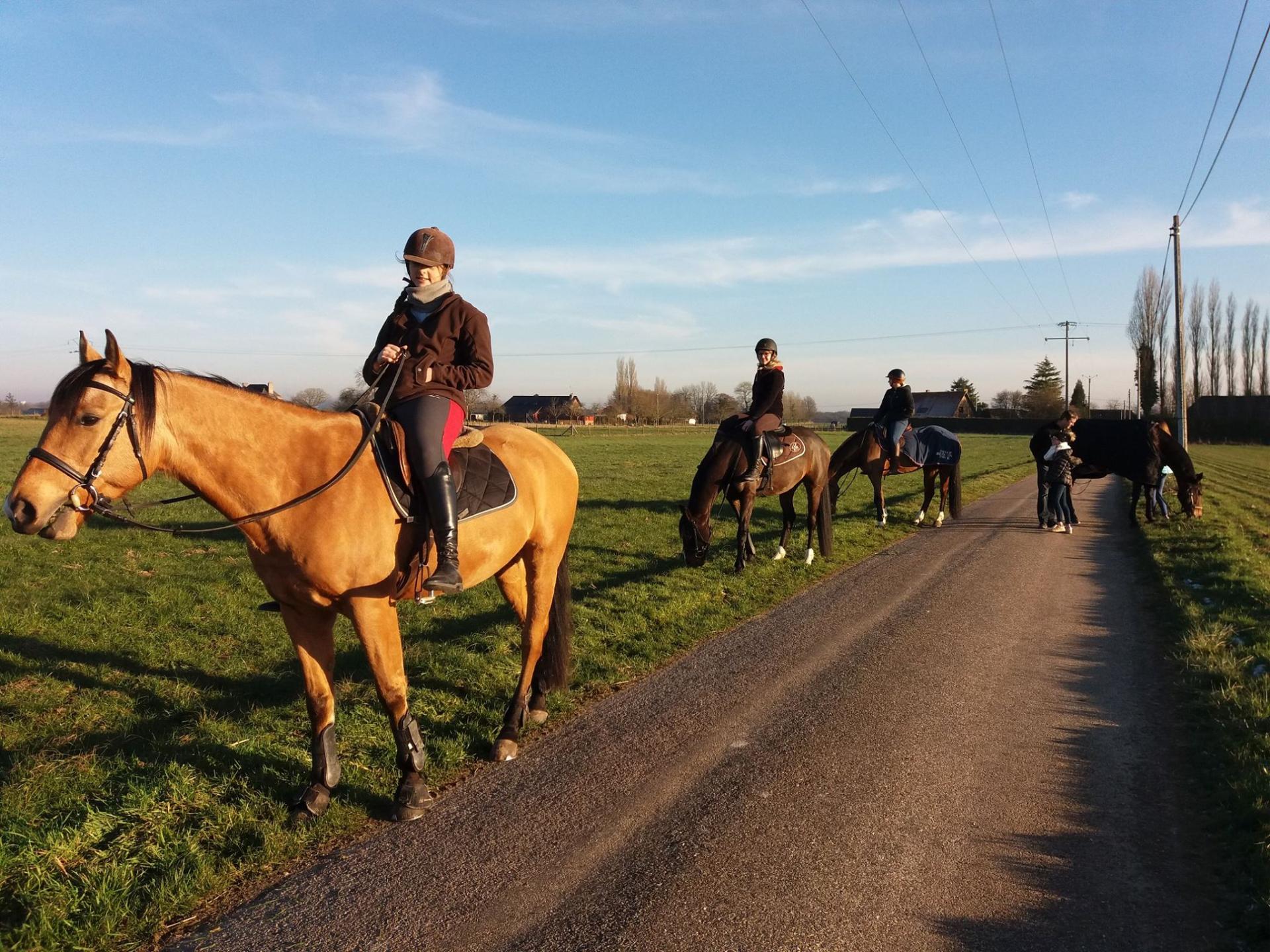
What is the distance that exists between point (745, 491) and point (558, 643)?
5.46 metres

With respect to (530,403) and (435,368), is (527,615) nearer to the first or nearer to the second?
(435,368)

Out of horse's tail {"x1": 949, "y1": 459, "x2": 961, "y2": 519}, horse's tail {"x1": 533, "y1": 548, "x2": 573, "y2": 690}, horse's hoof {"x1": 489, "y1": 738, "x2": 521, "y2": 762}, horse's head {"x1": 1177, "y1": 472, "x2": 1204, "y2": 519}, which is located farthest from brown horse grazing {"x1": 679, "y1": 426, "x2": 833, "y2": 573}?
horse's head {"x1": 1177, "y1": 472, "x2": 1204, "y2": 519}

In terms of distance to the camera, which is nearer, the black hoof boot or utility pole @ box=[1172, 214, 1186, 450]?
the black hoof boot

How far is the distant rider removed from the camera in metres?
10.6

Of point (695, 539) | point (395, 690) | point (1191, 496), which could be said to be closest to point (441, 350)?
point (395, 690)

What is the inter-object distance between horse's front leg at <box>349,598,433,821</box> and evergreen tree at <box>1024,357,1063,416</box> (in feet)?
268

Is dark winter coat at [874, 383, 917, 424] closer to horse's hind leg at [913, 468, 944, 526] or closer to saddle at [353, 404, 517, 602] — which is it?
horse's hind leg at [913, 468, 944, 526]

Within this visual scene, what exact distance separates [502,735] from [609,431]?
68600mm

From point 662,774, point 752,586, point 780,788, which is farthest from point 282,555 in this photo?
point 752,586

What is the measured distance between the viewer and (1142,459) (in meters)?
15.6

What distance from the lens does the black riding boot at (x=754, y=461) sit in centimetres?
1056

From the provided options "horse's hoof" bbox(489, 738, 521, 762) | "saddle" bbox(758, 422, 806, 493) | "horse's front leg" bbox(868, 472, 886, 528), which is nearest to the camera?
"horse's hoof" bbox(489, 738, 521, 762)

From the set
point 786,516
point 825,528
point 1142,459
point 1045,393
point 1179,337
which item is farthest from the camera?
point 1045,393

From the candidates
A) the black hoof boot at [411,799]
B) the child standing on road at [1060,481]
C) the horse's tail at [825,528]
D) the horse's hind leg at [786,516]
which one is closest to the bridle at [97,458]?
the black hoof boot at [411,799]
